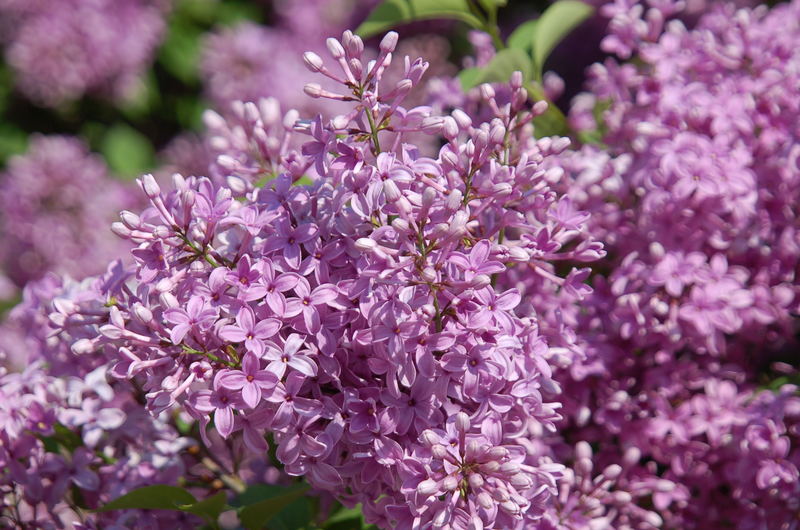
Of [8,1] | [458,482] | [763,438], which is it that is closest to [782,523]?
[763,438]

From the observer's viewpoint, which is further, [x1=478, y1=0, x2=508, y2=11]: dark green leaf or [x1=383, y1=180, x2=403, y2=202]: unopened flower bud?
[x1=478, y1=0, x2=508, y2=11]: dark green leaf

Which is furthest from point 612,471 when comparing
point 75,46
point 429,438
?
point 75,46

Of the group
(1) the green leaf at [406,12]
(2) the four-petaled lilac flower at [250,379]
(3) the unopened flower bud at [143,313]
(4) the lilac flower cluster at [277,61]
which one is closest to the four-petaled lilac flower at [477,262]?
(2) the four-petaled lilac flower at [250,379]

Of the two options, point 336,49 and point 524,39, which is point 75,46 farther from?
point 336,49

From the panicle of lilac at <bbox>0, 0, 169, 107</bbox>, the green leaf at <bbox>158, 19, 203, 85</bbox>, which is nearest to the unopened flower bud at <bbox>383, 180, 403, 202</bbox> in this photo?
the panicle of lilac at <bbox>0, 0, 169, 107</bbox>

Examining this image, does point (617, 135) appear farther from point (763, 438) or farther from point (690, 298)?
point (763, 438)

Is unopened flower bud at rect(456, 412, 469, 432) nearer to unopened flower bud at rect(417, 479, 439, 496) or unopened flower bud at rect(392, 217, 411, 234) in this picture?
unopened flower bud at rect(417, 479, 439, 496)
